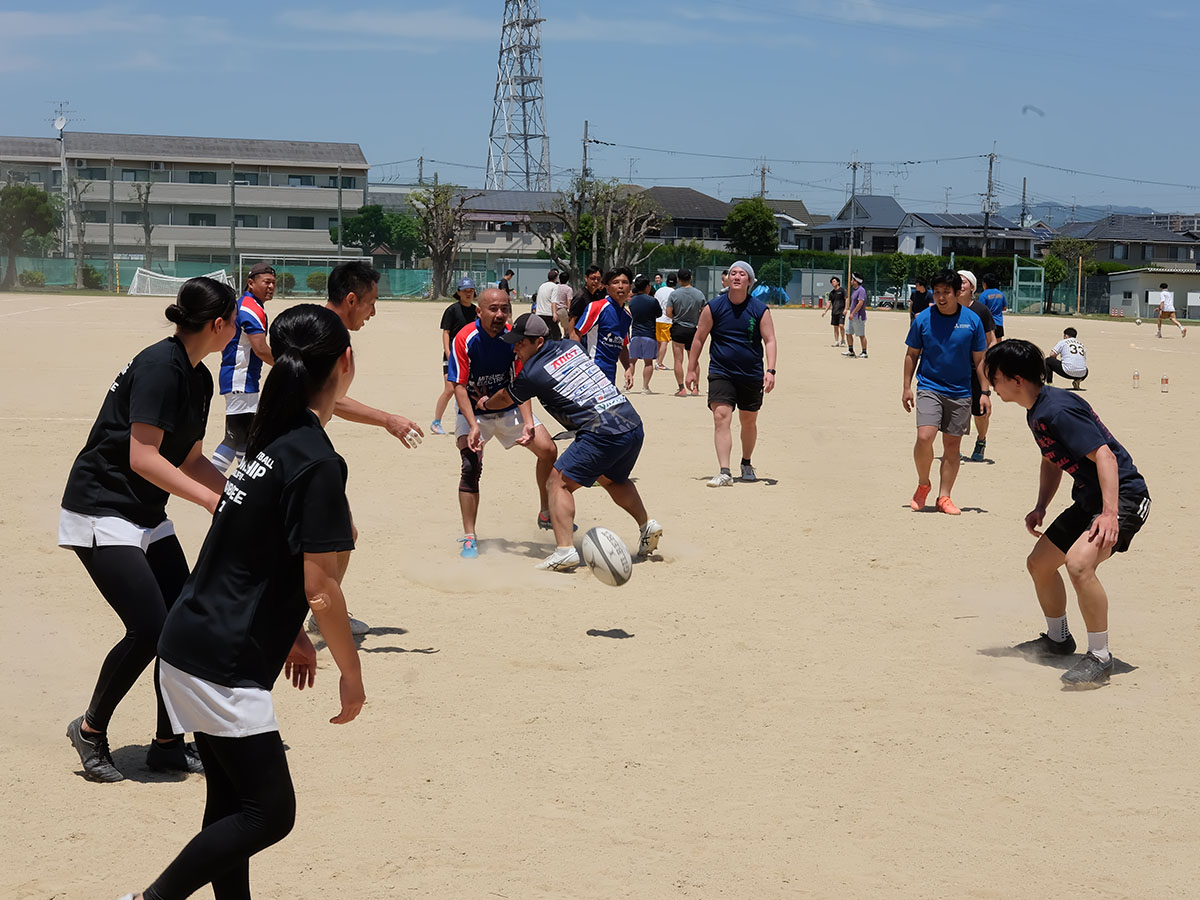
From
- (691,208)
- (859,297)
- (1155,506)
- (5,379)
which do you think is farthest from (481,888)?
(691,208)

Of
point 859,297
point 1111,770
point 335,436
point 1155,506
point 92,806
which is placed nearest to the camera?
point 92,806

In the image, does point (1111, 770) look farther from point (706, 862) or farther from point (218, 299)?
point (218, 299)

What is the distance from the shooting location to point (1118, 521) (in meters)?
6.12

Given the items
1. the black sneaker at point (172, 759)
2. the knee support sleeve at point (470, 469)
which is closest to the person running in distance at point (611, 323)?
the knee support sleeve at point (470, 469)

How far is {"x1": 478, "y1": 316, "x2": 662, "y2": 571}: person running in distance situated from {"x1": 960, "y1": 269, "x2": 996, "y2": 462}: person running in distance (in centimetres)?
400

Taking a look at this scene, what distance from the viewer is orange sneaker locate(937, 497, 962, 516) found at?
10797 millimetres

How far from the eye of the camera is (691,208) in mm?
107500

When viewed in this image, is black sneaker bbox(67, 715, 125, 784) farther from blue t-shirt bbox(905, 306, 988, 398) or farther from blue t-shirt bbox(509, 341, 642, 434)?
blue t-shirt bbox(905, 306, 988, 398)

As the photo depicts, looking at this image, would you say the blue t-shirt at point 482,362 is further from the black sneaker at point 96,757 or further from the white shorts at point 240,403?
the black sneaker at point 96,757

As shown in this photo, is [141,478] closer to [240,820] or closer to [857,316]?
[240,820]

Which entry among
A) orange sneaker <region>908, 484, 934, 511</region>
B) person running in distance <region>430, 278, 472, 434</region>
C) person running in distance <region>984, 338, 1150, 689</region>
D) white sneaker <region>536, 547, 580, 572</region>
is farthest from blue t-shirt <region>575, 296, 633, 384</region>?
person running in distance <region>984, 338, 1150, 689</region>

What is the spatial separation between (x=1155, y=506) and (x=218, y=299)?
30.3ft

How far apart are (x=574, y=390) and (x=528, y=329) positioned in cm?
53

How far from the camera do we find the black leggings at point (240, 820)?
3.24 metres
